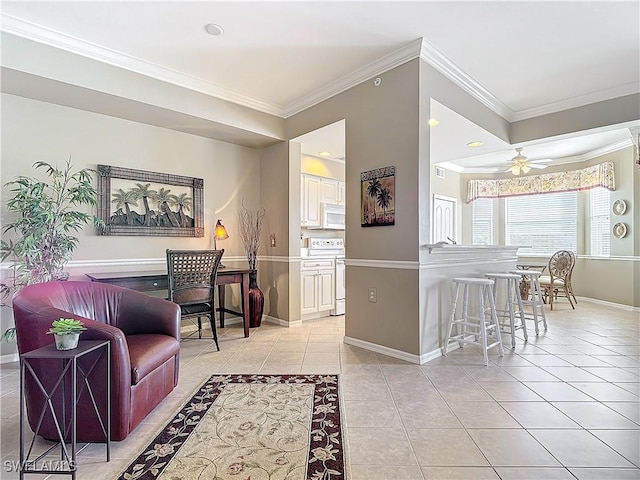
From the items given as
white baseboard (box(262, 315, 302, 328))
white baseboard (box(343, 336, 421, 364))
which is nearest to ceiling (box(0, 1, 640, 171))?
white baseboard (box(343, 336, 421, 364))

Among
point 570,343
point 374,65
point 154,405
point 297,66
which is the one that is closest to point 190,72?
point 297,66

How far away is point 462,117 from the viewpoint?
11.9 feet

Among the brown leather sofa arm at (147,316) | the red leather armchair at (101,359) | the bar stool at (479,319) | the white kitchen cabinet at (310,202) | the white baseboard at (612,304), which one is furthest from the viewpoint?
the white baseboard at (612,304)

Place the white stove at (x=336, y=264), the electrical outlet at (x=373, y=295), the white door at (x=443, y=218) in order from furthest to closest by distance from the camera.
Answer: the white door at (x=443, y=218) < the white stove at (x=336, y=264) < the electrical outlet at (x=373, y=295)

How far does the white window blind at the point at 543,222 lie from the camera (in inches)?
254

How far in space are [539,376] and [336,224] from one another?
132 inches

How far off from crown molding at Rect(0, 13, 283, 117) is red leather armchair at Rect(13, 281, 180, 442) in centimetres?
207

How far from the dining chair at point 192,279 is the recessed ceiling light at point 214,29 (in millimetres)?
1898

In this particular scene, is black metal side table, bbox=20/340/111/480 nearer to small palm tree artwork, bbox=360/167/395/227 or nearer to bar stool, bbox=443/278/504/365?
small palm tree artwork, bbox=360/167/395/227

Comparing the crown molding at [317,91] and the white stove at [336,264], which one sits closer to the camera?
the crown molding at [317,91]

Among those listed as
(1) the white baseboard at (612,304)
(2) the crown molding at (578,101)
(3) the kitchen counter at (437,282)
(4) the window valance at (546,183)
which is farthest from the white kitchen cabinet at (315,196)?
(1) the white baseboard at (612,304)

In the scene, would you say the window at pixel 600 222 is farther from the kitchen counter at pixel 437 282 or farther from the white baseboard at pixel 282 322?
the white baseboard at pixel 282 322

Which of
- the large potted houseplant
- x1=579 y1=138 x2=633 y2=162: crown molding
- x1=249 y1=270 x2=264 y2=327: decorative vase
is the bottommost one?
x1=249 y1=270 x2=264 y2=327: decorative vase

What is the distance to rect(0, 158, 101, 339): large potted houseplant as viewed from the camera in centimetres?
282
